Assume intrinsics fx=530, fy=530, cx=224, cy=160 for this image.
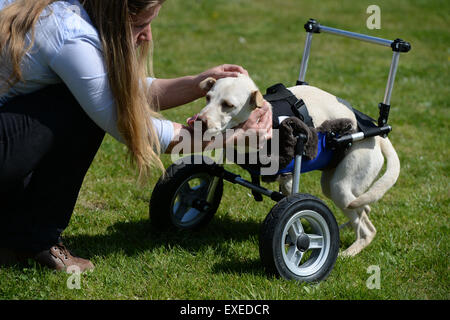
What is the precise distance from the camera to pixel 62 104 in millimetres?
2680

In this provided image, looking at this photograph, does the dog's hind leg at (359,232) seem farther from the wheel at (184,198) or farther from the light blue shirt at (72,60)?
the light blue shirt at (72,60)

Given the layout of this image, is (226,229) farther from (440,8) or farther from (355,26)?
(440,8)

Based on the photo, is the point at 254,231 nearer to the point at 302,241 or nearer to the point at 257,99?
the point at 302,241

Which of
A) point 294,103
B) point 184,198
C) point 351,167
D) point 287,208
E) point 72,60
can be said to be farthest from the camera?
point 184,198

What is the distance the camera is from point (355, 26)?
10.8 m

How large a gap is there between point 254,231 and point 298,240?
0.80 meters

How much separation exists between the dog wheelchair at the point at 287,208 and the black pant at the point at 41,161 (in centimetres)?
72

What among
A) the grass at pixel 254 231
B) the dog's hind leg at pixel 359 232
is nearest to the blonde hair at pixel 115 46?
the grass at pixel 254 231

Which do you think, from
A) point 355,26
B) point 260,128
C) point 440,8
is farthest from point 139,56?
point 440,8

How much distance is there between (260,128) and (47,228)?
131 cm

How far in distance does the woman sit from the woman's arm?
274 millimetres

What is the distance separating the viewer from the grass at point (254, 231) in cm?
291

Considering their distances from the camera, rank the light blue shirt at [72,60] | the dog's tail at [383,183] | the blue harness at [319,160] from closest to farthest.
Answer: the light blue shirt at [72,60], the blue harness at [319,160], the dog's tail at [383,183]

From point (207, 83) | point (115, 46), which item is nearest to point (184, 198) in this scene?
point (207, 83)
